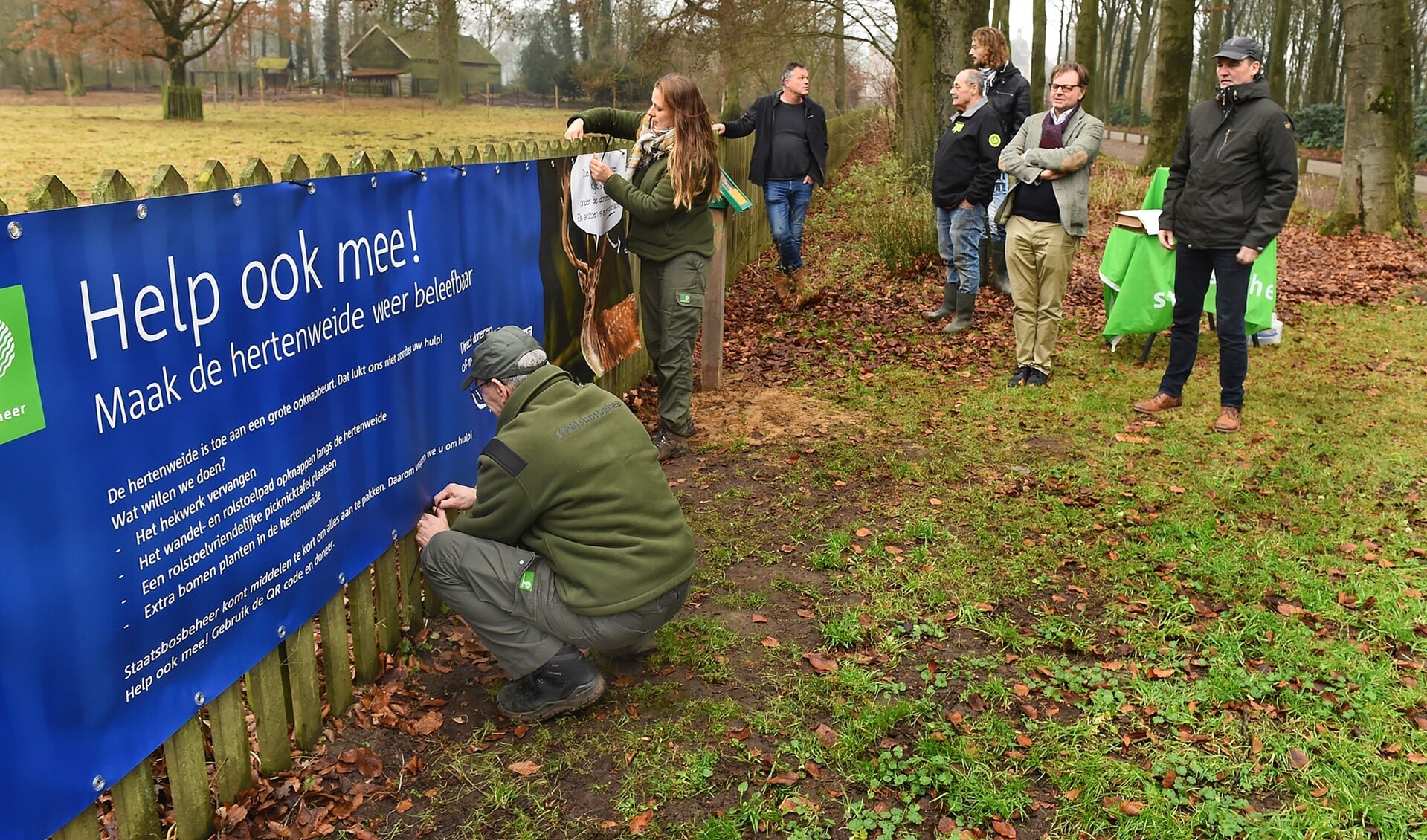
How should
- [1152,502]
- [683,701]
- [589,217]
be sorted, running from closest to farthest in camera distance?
[683,701] < [1152,502] < [589,217]

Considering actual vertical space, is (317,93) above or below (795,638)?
above

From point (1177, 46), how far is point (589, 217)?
1363 cm

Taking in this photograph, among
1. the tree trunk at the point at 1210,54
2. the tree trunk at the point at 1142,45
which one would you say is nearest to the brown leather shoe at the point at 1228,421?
the tree trunk at the point at 1210,54

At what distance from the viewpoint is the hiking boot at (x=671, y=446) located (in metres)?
6.25

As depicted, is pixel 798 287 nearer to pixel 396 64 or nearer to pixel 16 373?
pixel 16 373

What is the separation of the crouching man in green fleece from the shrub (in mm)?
36809

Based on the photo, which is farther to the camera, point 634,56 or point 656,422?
point 634,56

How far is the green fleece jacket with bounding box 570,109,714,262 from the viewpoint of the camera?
5754 millimetres

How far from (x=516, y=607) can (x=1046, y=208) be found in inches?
196

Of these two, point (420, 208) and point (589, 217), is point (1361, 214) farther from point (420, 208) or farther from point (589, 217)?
point (420, 208)

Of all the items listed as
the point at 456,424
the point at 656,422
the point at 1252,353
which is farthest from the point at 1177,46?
the point at 456,424

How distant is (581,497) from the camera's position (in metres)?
3.37

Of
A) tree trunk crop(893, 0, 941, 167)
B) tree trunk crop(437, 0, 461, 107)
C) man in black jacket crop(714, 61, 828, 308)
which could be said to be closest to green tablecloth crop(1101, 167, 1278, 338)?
man in black jacket crop(714, 61, 828, 308)

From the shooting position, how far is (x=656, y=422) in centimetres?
687
